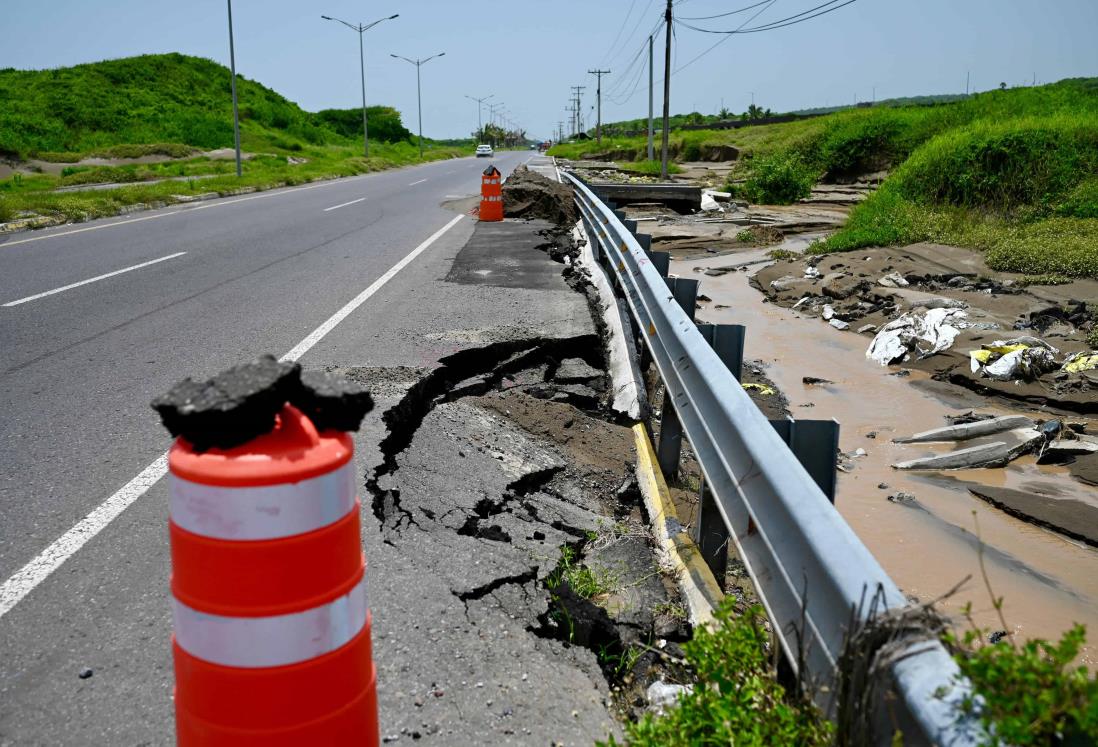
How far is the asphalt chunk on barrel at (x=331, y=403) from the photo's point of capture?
1.78 m

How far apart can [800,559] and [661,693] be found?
88cm

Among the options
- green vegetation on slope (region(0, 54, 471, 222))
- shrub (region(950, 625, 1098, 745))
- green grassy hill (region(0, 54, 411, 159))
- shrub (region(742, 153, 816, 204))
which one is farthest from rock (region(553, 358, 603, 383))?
green grassy hill (region(0, 54, 411, 159))

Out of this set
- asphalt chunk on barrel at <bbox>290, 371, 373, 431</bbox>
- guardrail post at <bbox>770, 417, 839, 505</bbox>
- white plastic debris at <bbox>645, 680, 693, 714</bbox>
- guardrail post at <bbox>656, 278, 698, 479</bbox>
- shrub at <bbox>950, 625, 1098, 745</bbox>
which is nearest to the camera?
shrub at <bbox>950, 625, 1098, 745</bbox>

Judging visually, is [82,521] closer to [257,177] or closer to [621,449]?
[621,449]

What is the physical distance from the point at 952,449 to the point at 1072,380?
70.8 inches

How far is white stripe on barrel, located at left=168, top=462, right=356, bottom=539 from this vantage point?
1.67 m

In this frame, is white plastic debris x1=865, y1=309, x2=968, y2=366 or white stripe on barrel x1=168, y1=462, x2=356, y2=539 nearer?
white stripe on barrel x1=168, y1=462, x2=356, y2=539

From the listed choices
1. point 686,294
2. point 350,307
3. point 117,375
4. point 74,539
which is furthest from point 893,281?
point 74,539

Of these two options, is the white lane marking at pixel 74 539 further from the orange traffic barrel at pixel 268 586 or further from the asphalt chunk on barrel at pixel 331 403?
the asphalt chunk on barrel at pixel 331 403

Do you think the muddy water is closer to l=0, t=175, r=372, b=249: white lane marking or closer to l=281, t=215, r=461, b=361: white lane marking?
l=281, t=215, r=461, b=361: white lane marking

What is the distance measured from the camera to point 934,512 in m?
5.38

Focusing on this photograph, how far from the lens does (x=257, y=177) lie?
99.9ft

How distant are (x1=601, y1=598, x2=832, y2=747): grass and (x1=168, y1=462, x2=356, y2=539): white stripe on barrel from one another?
0.97 meters

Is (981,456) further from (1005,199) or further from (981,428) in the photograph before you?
(1005,199)
